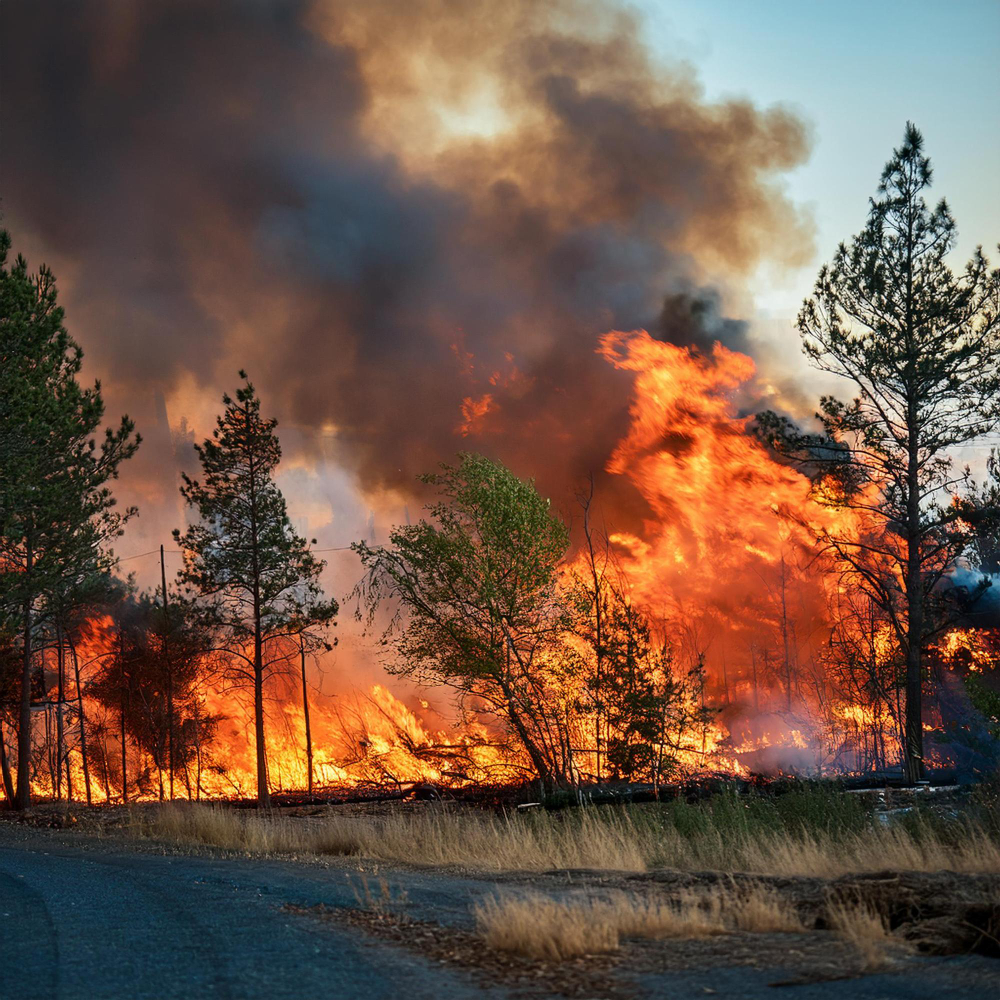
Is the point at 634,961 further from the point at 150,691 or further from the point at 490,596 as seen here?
the point at 150,691

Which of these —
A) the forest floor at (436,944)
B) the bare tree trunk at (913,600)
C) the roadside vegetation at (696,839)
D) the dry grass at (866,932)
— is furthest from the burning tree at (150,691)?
the dry grass at (866,932)

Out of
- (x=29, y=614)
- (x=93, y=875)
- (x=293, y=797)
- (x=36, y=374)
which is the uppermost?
(x=36, y=374)

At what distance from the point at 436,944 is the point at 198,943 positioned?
1.95 metres

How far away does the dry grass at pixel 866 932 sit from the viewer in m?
6.07

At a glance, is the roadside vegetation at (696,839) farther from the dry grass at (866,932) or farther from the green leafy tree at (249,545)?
the green leafy tree at (249,545)

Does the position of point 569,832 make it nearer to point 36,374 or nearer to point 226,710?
point 36,374

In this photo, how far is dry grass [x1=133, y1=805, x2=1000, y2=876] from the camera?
34.2ft

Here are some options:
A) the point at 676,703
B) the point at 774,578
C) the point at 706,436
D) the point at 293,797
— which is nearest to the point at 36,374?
the point at 676,703

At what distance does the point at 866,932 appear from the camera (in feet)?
21.6

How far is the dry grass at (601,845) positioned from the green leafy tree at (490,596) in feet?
11.8

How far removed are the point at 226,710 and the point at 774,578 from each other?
112 ft

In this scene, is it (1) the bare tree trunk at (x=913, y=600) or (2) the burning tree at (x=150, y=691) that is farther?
(2) the burning tree at (x=150, y=691)

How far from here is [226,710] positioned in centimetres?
5169

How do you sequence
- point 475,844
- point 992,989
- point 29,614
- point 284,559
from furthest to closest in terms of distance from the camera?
1. point 284,559
2. point 29,614
3. point 475,844
4. point 992,989
